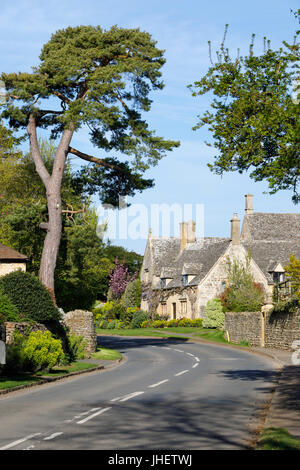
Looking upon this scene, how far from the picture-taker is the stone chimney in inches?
3199

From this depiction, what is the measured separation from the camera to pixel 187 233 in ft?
268

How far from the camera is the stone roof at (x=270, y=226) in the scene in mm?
68812

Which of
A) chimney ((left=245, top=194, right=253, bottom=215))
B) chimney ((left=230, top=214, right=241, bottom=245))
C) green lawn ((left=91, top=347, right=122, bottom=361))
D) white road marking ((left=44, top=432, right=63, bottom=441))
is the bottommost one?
green lawn ((left=91, top=347, right=122, bottom=361))

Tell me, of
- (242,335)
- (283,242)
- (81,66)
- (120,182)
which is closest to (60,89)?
(81,66)

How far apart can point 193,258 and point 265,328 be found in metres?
35.4

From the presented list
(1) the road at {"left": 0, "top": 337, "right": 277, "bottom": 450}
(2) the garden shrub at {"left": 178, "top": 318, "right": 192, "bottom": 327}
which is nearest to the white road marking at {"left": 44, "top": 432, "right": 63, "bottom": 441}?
(1) the road at {"left": 0, "top": 337, "right": 277, "bottom": 450}

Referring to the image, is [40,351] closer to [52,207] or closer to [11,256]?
[52,207]

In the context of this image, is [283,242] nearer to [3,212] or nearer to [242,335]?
[242,335]

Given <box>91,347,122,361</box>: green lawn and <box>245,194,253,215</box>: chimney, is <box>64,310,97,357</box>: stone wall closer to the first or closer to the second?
<box>91,347,122,361</box>: green lawn

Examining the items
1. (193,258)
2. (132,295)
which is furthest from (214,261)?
(132,295)

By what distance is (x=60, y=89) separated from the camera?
121 feet

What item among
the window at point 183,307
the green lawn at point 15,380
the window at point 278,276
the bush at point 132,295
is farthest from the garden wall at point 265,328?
the bush at point 132,295

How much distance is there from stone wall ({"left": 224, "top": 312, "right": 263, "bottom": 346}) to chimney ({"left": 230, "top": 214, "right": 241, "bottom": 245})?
18443mm

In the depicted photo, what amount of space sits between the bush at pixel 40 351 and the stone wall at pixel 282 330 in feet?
50.8
